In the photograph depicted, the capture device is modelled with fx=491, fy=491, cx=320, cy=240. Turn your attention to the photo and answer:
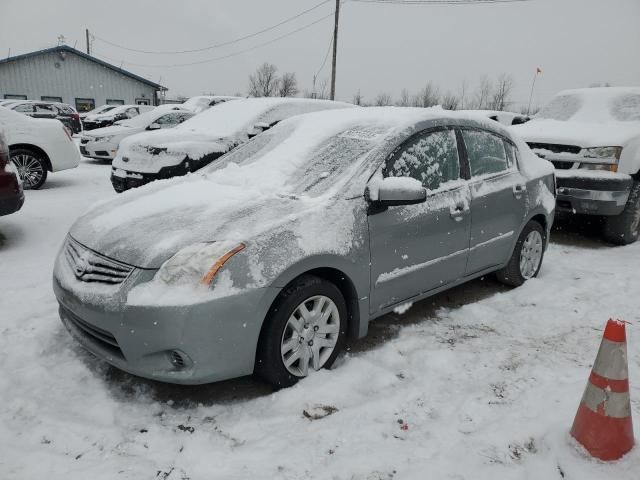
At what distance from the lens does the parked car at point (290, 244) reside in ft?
8.11

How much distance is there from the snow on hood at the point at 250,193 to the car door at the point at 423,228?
215 mm

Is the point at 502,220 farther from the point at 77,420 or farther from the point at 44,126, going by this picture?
the point at 44,126

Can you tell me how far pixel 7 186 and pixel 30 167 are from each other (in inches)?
148

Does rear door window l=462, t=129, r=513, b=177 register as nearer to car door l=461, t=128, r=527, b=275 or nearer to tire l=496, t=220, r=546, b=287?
car door l=461, t=128, r=527, b=275

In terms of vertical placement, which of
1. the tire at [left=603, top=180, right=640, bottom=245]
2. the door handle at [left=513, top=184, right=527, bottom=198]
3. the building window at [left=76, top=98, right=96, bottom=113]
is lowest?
the building window at [left=76, top=98, right=96, bottom=113]

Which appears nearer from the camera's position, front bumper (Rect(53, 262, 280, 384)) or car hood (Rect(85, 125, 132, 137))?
front bumper (Rect(53, 262, 280, 384))

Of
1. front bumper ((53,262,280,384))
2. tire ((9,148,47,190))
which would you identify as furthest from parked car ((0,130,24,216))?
tire ((9,148,47,190))

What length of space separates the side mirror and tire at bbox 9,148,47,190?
7.40 metres

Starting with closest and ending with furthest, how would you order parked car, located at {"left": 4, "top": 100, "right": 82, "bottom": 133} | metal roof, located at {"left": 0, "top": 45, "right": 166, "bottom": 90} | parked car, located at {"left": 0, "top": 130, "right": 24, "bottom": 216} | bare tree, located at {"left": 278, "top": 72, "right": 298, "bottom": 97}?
parked car, located at {"left": 0, "top": 130, "right": 24, "bottom": 216} < parked car, located at {"left": 4, "top": 100, "right": 82, "bottom": 133} < metal roof, located at {"left": 0, "top": 45, "right": 166, "bottom": 90} < bare tree, located at {"left": 278, "top": 72, "right": 298, "bottom": 97}

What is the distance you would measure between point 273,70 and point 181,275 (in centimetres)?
5795

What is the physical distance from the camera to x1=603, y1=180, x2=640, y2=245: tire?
6.11 meters

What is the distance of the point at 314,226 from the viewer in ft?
9.22

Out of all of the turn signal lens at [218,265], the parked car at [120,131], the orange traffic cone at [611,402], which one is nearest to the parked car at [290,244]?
the turn signal lens at [218,265]

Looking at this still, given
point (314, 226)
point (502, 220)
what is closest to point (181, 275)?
point (314, 226)
